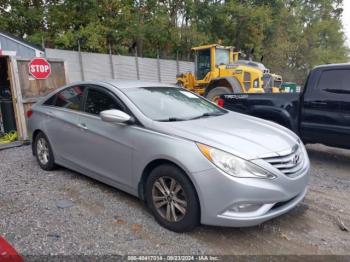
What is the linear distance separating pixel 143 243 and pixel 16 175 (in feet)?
9.85

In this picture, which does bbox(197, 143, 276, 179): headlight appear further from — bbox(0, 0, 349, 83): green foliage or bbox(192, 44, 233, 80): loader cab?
bbox(0, 0, 349, 83): green foliage

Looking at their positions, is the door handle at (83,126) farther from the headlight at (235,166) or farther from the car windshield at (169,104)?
the headlight at (235,166)

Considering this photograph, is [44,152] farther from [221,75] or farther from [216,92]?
[221,75]

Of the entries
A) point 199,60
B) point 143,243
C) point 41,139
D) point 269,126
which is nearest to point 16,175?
point 41,139

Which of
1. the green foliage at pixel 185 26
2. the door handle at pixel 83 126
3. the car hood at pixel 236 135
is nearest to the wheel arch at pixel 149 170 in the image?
the car hood at pixel 236 135

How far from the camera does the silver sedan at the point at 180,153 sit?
9.76ft

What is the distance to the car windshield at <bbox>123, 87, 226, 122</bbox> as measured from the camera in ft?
12.6

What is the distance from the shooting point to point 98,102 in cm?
432

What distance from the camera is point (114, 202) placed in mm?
4047

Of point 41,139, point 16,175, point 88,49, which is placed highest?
point 88,49

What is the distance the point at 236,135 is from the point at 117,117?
1350 millimetres

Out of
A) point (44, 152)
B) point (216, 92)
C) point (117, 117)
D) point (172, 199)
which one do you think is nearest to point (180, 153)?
point (172, 199)

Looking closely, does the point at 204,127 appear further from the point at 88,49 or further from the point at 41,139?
the point at 88,49

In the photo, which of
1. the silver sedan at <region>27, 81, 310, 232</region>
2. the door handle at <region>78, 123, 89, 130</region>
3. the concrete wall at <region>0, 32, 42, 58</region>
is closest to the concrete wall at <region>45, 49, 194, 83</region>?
the concrete wall at <region>0, 32, 42, 58</region>
